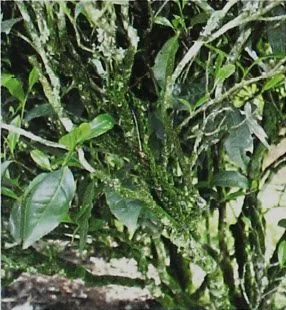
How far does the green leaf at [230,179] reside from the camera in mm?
648

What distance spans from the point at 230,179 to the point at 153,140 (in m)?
0.09

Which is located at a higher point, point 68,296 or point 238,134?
point 238,134

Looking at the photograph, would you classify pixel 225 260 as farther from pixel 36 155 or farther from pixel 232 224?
pixel 36 155

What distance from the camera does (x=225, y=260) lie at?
751 mm

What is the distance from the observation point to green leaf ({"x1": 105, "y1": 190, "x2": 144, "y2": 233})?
569 mm

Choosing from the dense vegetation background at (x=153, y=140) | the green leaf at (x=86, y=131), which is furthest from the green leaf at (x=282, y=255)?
the green leaf at (x=86, y=131)

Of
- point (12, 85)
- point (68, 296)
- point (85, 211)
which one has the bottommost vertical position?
point (68, 296)

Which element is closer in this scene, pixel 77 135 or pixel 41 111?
pixel 77 135

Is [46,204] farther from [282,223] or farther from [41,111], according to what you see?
[282,223]

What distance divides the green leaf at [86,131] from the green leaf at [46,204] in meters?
0.03

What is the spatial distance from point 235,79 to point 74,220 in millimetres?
203

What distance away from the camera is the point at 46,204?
538 millimetres

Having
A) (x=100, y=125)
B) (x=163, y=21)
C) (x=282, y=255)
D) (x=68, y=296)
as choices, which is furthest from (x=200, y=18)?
(x=68, y=296)

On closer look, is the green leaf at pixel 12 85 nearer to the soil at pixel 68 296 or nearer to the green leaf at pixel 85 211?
the green leaf at pixel 85 211
